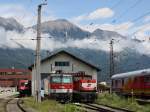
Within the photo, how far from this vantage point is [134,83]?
175ft

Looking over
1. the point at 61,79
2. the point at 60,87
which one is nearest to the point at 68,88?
the point at 60,87

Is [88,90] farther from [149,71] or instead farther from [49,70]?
[49,70]

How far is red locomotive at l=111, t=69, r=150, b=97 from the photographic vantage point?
48.1 meters

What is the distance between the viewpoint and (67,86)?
48750 millimetres

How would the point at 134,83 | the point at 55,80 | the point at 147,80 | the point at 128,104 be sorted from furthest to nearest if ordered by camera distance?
the point at 134,83 → the point at 55,80 → the point at 147,80 → the point at 128,104

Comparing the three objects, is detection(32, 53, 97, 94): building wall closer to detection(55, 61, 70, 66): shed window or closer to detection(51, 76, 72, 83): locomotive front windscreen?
detection(55, 61, 70, 66): shed window

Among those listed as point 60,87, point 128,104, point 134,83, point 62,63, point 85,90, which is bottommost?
point 128,104

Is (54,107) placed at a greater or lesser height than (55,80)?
lesser

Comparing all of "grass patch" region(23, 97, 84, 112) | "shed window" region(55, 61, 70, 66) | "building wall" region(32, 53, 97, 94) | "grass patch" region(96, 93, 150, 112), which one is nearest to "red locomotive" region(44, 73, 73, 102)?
"grass patch" region(96, 93, 150, 112)

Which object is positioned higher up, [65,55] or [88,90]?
[65,55]

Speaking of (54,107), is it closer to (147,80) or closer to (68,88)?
(68,88)

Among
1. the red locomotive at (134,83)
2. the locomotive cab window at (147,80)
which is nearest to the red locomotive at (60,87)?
the red locomotive at (134,83)

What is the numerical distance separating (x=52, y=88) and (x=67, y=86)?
1.54 meters

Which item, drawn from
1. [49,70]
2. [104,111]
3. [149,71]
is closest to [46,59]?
[49,70]
